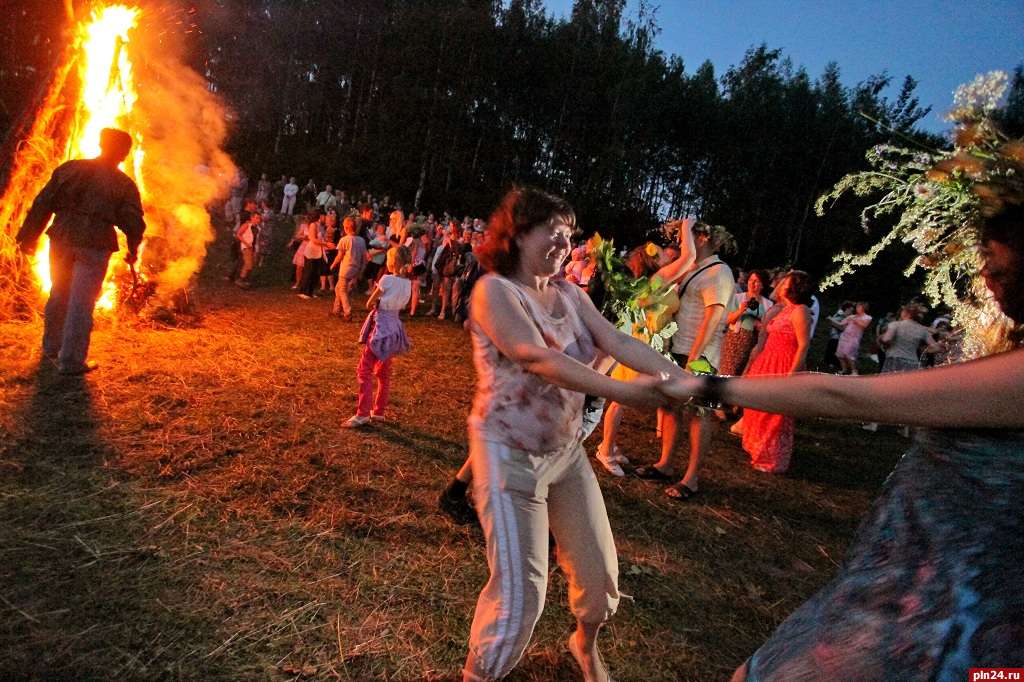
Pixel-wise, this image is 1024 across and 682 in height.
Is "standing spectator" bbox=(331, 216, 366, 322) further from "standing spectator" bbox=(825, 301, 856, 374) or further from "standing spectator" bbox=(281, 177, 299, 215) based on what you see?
"standing spectator" bbox=(281, 177, 299, 215)

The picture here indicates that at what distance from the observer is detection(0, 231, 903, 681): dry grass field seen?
2877 millimetres

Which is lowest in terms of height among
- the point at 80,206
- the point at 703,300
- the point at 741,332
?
the point at 80,206

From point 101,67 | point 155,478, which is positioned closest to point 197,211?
point 101,67

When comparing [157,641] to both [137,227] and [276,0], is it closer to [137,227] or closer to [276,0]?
[137,227]

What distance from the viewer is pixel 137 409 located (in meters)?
5.44

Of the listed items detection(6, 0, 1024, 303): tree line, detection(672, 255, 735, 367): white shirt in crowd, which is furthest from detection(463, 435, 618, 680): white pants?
detection(6, 0, 1024, 303): tree line

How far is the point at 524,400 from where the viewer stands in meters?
2.37

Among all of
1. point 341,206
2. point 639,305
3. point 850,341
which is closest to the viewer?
point 639,305

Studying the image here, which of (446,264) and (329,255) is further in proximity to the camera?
(329,255)

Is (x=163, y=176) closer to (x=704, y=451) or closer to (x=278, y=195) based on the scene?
(x=704, y=451)

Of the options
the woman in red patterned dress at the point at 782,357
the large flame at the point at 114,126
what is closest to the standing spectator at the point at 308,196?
the large flame at the point at 114,126

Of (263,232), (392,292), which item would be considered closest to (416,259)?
(263,232)

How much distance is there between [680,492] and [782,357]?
2173 mm

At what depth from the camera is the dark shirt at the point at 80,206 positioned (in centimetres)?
583
